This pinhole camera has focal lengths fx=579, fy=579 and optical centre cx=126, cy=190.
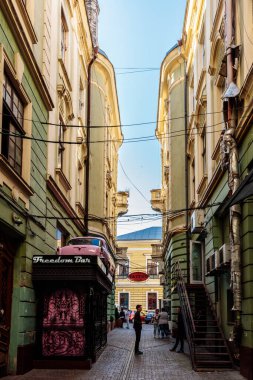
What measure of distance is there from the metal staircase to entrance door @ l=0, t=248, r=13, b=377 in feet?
Result: 15.7

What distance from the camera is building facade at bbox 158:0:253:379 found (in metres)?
13.0

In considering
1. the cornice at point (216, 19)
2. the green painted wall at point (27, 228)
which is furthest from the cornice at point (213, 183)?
the green painted wall at point (27, 228)

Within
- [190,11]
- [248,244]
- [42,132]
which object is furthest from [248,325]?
[190,11]

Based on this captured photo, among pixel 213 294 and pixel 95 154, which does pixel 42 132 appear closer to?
pixel 213 294

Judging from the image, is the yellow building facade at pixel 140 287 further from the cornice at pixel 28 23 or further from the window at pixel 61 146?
the cornice at pixel 28 23

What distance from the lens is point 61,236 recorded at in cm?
1991

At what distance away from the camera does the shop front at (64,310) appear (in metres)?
14.3

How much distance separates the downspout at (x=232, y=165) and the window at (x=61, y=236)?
260 inches

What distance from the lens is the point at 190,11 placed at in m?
24.9

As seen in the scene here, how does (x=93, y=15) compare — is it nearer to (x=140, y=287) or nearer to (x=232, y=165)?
(x=232, y=165)

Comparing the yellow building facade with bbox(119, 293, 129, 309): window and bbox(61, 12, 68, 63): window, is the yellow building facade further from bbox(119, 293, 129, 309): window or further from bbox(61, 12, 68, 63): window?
bbox(61, 12, 68, 63): window

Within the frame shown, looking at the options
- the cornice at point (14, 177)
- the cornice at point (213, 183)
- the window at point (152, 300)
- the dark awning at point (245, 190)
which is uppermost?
the cornice at point (213, 183)

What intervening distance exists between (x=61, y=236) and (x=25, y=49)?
325 inches

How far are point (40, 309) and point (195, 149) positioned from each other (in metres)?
10.9
